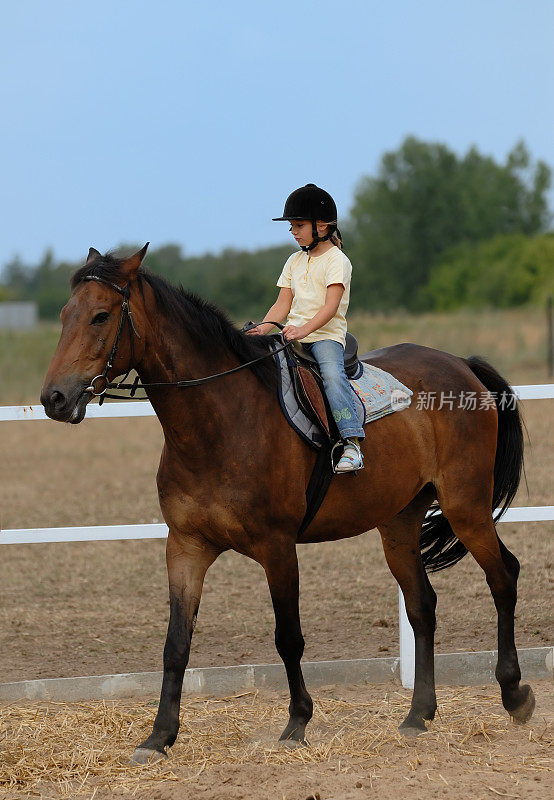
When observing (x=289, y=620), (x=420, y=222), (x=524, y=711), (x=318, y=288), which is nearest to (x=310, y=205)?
(x=318, y=288)

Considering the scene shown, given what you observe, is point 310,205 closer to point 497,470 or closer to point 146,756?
point 497,470

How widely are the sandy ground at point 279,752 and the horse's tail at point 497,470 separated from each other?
79cm

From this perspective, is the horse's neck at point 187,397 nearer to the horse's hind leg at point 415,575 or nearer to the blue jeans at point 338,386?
the blue jeans at point 338,386

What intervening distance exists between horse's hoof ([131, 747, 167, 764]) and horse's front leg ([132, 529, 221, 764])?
5 centimetres

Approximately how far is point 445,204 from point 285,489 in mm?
61673

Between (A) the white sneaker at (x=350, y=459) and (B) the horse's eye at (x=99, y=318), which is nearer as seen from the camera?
(B) the horse's eye at (x=99, y=318)

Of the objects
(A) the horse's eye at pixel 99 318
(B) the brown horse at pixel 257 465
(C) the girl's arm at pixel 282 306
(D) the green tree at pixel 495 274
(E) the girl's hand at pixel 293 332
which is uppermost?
(A) the horse's eye at pixel 99 318

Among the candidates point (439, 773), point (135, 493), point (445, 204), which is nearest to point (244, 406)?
point (439, 773)

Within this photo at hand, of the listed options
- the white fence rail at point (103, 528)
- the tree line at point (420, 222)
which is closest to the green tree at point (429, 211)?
the tree line at point (420, 222)

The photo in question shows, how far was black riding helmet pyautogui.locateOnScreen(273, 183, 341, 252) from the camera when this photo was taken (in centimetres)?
451

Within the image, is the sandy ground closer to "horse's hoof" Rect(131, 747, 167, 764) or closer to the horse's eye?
"horse's hoof" Rect(131, 747, 167, 764)

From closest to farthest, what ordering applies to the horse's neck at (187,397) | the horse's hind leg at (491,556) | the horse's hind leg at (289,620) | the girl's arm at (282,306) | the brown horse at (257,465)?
the brown horse at (257,465) < the horse's neck at (187,397) < the horse's hind leg at (289,620) < the girl's arm at (282,306) < the horse's hind leg at (491,556)

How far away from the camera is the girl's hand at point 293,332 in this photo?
4355mm

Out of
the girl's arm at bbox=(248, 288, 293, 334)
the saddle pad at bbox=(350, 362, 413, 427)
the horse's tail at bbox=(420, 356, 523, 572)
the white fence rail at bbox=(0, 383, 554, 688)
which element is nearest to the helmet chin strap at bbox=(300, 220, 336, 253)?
the girl's arm at bbox=(248, 288, 293, 334)
